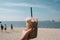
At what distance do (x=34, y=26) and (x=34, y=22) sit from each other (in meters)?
0.06

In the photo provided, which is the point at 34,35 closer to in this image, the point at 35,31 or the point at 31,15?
the point at 35,31

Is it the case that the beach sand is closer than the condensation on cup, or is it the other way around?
the condensation on cup

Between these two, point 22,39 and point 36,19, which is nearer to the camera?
point 22,39

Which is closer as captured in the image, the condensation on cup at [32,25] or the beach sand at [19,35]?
the condensation on cup at [32,25]

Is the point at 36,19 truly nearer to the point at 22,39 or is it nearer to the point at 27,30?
the point at 27,30

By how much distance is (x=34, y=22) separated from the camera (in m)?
2.63

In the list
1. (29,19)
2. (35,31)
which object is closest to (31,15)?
(29,19)

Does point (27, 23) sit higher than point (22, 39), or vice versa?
point (27, 23)

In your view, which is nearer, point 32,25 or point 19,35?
point 32,25

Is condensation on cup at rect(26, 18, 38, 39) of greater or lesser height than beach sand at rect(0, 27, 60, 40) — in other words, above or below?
above

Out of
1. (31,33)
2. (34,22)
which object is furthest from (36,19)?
(31,33)

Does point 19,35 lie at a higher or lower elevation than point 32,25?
lower

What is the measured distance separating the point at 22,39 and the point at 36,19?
14.4 inches

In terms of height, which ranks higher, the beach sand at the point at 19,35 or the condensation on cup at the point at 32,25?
the condensation on cup at the point at 32,25
